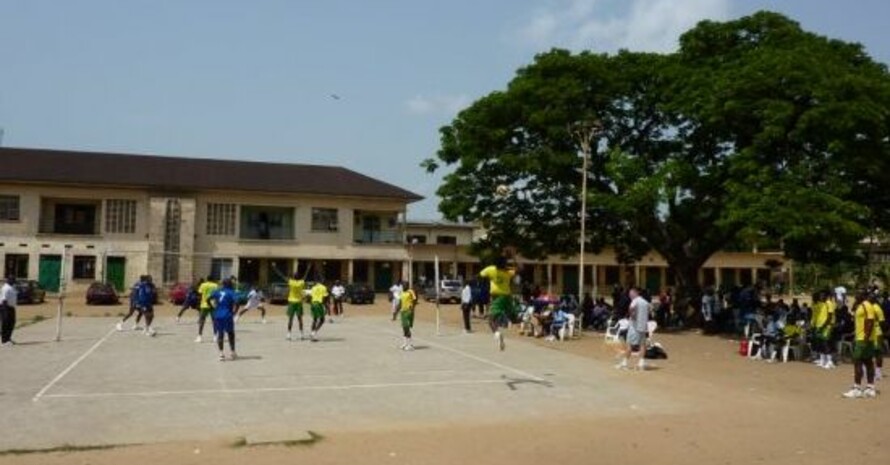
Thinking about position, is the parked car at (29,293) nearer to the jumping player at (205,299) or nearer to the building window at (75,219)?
the building window at (75,219)

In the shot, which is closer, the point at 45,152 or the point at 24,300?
the point at 24,300

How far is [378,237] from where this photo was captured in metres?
62.4

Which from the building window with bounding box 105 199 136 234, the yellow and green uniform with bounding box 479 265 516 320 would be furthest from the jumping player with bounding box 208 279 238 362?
the building window with bounding box 105 199 136 234

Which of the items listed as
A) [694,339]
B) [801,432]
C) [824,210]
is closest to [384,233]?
[694,339]

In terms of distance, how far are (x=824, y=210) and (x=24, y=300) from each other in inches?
1534

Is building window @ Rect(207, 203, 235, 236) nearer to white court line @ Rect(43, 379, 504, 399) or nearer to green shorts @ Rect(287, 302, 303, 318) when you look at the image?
green shorts @ Rect(287, 302, 303, 318)

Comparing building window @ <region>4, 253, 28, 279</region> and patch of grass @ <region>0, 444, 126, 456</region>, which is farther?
building window @ <region>4, 253, 28, 279</region>

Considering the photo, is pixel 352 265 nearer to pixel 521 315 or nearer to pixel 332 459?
pixel 521 315

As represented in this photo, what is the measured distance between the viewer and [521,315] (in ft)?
95.7

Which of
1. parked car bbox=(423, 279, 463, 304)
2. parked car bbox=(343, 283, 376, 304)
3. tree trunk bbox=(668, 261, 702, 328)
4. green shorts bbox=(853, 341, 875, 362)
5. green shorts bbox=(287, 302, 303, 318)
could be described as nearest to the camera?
green shorts bbox=(853, 341, 875, 362)

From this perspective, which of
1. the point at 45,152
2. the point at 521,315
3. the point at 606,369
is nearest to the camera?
the point at 606,369

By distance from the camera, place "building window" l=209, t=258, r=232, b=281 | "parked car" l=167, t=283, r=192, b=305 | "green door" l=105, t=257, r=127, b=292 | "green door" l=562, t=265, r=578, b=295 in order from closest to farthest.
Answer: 1. "parked car" l=167, t=283, r=192, b=305
2. "green door" l=105, t=257, r=127, b=292
3. "building window" l=209, t=258, r=232, b=281
4. "green door" l=562, t=265, r=578, b=295

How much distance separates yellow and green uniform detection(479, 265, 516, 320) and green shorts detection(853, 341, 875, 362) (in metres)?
7.11

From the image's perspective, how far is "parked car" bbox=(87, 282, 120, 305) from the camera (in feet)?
153
